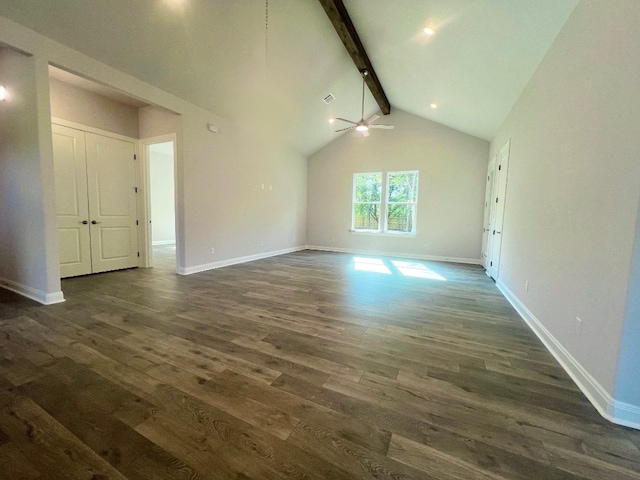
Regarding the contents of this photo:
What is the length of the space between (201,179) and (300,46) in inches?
107

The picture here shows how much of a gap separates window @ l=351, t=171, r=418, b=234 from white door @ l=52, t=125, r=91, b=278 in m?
5.86

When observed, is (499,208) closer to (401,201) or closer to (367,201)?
(401,201)

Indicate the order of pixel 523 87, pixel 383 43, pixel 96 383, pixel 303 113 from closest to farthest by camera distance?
pixel 96 383 < pixel 523 87 < pixel 383 43 < pixel 303 113

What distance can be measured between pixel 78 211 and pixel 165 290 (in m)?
2.19

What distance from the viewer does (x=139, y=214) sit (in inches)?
198

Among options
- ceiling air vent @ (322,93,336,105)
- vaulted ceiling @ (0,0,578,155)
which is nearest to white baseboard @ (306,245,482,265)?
vaulted ceiling @ (0,0,578,155)

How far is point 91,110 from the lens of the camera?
14.1 ft

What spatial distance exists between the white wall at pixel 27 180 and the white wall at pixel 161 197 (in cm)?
495

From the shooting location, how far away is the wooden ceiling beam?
345cm

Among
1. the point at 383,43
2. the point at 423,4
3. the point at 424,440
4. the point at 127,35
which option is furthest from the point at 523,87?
the point at 127,35

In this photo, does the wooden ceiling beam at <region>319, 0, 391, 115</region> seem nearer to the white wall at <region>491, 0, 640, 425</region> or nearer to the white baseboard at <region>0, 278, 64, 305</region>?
the white wall at <region>491, 0, 640, 425</region>

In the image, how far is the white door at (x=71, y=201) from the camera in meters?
3.99

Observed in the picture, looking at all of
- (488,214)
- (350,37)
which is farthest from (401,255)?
(350,37)

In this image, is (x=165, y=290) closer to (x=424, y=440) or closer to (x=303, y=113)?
(x=424, y=440)
